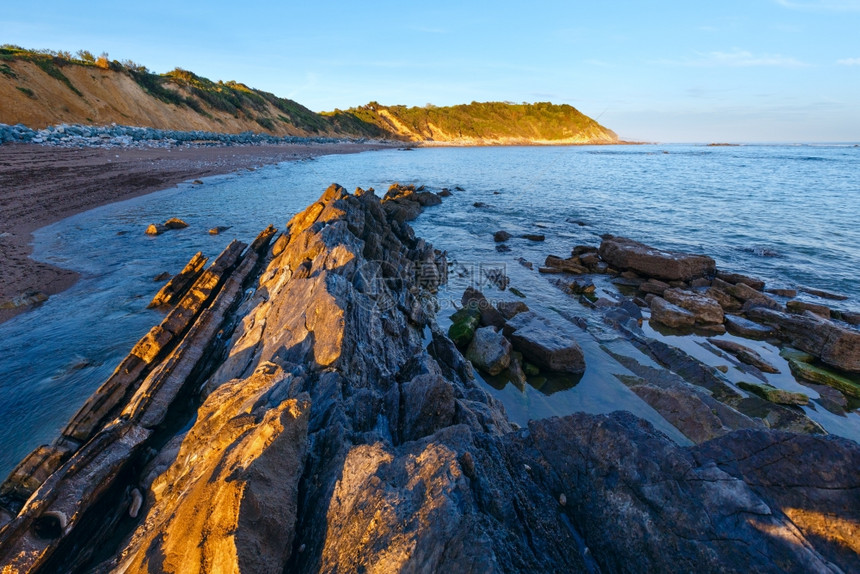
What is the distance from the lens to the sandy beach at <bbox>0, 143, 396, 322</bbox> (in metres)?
13.3

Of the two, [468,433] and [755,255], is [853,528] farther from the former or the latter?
[755,255]

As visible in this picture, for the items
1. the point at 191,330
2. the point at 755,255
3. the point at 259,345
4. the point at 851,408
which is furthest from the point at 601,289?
the point at 191,330

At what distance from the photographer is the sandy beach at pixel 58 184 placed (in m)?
13.3

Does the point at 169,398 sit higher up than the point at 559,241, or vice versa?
the point at 169,398

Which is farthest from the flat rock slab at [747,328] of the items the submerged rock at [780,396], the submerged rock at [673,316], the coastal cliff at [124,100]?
the coastal cliff at [124,100]

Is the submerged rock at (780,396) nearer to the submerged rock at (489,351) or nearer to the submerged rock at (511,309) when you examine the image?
the submerged rock at (489,351)

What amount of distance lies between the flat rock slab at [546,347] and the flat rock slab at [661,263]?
8.79 m

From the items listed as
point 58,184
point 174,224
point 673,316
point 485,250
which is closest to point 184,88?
point 58,184

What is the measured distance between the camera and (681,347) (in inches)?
458

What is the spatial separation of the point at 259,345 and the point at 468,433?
17.3 ft

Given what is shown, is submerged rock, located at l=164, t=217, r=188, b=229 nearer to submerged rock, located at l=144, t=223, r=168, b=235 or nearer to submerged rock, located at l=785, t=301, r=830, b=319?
submerged rock, located at l=144, t=223, r=168, b=235

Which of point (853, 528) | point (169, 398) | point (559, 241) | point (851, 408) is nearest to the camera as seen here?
point (853, 528)

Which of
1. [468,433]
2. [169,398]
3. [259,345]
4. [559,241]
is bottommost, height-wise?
[559,241]

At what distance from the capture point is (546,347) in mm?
10250
